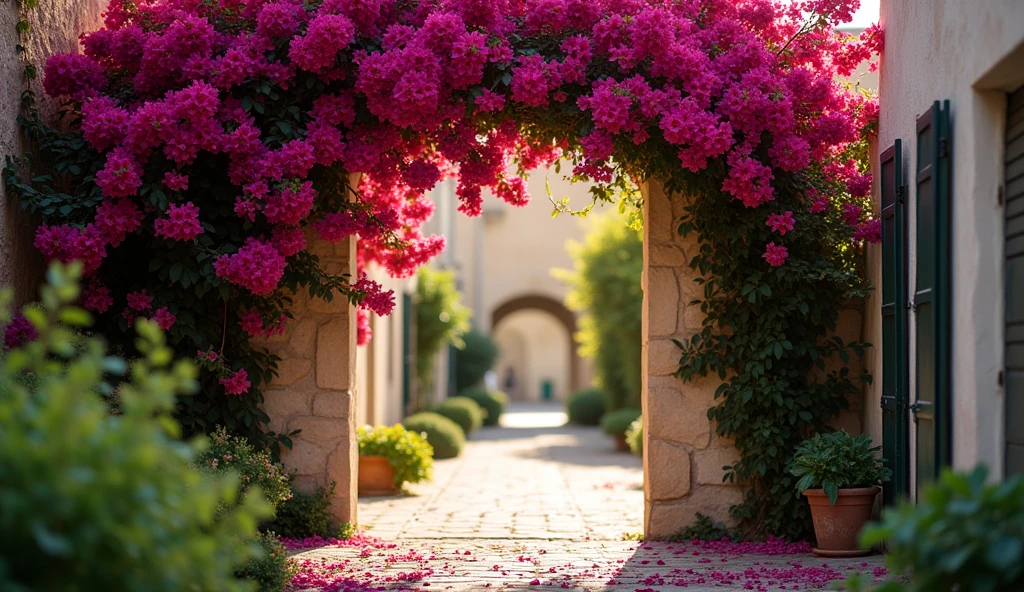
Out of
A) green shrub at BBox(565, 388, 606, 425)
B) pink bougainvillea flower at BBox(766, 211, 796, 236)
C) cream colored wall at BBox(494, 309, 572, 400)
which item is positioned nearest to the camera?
pink bougainvillea flower at BBox(766, 211, 796, 236)

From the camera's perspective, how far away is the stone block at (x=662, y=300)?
6.53m

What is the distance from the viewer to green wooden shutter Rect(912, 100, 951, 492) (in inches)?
173

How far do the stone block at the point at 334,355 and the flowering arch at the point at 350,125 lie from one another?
0.33 metres

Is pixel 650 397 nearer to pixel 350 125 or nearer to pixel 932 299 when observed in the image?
pixel 932 299

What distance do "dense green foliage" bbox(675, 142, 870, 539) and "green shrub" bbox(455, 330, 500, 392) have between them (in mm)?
16528

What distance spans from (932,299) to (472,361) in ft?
61.0

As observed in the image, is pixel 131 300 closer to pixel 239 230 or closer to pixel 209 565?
pixel 239 230

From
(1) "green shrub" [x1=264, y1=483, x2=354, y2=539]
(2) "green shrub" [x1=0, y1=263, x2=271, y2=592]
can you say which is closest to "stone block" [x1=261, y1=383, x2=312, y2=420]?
(1) "green shrub" [x1=264, y1=483, x2=354, y2=539]

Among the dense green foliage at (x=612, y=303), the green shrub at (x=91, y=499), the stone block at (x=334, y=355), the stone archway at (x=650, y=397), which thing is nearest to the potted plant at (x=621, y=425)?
the dense green foliage at (x=612, y=303)

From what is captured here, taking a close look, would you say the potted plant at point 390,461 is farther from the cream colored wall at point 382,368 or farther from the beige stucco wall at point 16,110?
the beige stucco wall at point 16,110

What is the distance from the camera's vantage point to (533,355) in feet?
129

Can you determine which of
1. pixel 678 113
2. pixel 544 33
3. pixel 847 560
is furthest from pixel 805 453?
pixel 544 33

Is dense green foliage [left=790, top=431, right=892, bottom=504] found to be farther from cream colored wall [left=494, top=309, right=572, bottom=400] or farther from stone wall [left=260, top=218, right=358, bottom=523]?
cream colored wall [left=494, top=309, right=572, bottom=400]

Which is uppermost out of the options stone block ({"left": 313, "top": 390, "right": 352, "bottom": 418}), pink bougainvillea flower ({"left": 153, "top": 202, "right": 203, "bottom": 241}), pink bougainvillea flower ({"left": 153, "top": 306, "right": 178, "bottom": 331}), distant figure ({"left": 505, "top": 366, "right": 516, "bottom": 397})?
pink bougainvillea flower ({"left": 153, "top": 202, "right": 203, "bottom": 241})
